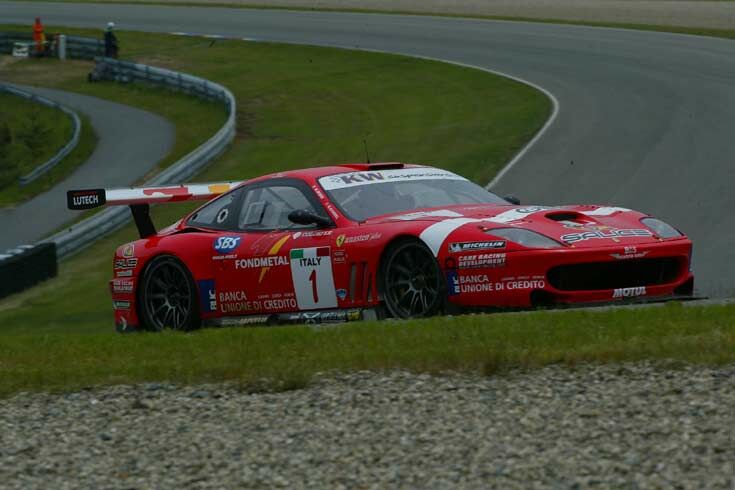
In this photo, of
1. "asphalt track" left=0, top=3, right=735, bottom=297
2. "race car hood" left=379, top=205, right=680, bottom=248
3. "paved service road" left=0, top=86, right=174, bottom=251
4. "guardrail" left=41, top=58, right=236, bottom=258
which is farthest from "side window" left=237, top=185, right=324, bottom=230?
"paved service road" left=0, top=86, right=174, bottom=251

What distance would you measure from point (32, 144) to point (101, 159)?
2.69m

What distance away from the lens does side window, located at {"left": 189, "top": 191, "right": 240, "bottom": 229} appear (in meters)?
10.3

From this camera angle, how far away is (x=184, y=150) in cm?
2683

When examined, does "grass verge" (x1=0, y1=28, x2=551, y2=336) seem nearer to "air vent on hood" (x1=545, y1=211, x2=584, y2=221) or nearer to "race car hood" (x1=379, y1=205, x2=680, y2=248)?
"race car hood" (x1=379, y1=205, x2=680, y2=248)

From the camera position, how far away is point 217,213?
10406 mm

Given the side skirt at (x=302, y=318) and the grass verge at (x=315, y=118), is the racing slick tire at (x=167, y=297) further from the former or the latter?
the grass verge at (x=315, y=118)

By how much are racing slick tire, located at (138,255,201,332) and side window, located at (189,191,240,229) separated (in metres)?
0.38

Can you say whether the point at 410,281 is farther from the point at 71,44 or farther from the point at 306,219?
the point at 71,44

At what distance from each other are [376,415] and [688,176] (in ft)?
36.8

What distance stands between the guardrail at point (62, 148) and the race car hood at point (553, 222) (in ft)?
56.9

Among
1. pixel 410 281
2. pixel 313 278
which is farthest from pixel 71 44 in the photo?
pixel 410 281

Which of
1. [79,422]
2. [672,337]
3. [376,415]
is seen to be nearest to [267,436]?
[376,415]

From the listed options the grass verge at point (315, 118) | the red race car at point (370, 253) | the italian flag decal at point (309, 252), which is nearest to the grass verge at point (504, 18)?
the grass verge at point (315, 118)

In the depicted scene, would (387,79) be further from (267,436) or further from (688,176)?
(267,436)
